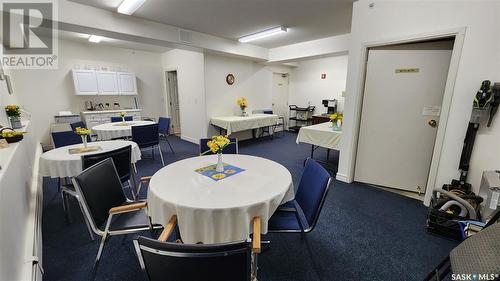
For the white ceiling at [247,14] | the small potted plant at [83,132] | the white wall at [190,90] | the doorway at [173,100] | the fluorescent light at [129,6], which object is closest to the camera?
the small potted plant at [83,132]

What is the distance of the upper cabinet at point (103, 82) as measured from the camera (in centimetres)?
523

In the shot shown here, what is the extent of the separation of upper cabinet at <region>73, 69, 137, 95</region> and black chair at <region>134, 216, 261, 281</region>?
19.9ft

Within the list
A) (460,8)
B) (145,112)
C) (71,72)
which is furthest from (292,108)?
(71,72)

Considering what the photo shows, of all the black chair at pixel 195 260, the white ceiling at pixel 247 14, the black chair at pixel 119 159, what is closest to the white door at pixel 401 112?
the white ceiling at pixel 247 14

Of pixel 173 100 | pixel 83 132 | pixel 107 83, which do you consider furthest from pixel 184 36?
pixel 173 100

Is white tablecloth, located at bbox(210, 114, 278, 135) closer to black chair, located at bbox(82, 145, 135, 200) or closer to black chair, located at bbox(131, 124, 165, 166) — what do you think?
black chair, located at bbox(131, 124, 165, 166)

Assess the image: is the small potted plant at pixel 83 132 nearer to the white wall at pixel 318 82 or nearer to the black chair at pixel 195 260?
the black chair at pixel 195 260

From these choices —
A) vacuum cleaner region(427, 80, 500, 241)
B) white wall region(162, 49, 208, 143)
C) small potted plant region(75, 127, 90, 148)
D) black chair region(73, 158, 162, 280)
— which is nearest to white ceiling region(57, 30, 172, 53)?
white wall region(162, 49, 208, 143)

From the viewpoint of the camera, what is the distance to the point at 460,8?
88.4 inches

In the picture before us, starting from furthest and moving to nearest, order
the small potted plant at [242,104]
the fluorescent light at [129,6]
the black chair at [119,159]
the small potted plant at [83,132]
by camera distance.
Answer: the small potted plant at [242,104] < the fluorescent light at [129,6] < the small potted plant at [83,132] < the black chair at [119,159]

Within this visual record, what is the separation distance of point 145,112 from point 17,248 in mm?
5855

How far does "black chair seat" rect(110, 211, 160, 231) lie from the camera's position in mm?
1588

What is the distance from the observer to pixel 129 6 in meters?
3.10

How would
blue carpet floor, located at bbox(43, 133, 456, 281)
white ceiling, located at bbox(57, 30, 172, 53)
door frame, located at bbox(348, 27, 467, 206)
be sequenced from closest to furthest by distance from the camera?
blue carpet floor, located at bbox(43, 133, 456, 281) < door frame, located at bbox(348, 27, 467, 206) < white ceiling, located at bbox(57, 30, 172, 53)
